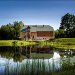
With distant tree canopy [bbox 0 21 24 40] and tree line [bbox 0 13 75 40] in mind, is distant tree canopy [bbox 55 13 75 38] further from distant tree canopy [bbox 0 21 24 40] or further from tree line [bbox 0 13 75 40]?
distant tree canopy [bbox 0 21 24 40]

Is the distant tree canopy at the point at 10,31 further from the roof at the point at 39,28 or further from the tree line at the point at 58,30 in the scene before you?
the roof at the point at 39,28

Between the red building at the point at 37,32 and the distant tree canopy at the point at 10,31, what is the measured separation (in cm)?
820

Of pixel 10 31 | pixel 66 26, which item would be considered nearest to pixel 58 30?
pixel 66 26

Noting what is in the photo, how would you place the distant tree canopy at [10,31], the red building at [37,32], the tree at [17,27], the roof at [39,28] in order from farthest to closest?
the roof at [39,28]
the red building at [37,32]
the tree at [17,27]
the distant tree canopy at [10,31]

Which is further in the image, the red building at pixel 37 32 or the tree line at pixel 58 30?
the red building at pixel 37 32

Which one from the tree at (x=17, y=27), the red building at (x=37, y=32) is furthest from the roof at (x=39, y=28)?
the tree at (x=17, y=27)

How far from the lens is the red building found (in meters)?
90.4

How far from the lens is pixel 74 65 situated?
16.4 m

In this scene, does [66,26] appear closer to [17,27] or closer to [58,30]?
[58,30]

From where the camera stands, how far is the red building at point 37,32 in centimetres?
9044

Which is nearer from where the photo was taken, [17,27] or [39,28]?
[17,27]

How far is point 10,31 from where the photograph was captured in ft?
252

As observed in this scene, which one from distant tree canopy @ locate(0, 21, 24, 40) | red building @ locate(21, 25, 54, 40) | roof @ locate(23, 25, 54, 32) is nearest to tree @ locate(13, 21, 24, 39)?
distant tree canopy @ locate(0, 21, 24, 40)

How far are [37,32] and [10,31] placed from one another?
656 inches
